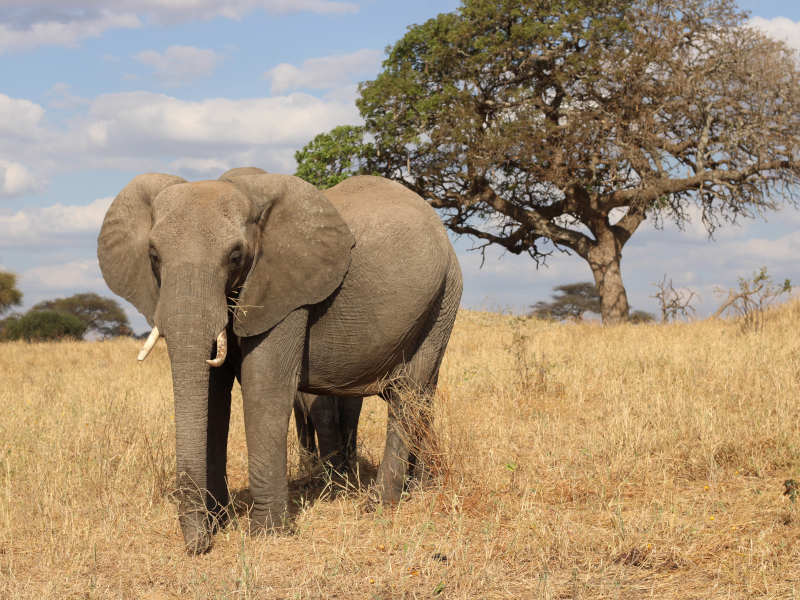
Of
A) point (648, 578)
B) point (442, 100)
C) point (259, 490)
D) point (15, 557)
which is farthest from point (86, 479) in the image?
point (442, 100)

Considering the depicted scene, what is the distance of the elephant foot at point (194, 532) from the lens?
18.3 ft

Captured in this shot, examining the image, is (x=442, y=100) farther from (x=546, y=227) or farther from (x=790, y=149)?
(x=790, y=149)

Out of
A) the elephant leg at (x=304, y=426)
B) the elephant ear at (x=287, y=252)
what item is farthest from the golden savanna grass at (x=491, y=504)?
the elephant ear at (x=287, y=252)

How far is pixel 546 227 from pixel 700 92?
557 centimetres

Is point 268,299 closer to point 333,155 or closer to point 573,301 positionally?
point 333,155

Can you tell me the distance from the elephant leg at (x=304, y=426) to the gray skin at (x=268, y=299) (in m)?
1.27

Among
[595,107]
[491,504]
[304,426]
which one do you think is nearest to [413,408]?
[491,504]

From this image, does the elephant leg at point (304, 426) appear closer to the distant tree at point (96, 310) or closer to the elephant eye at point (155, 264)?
the elephant eye at point (155, 264)

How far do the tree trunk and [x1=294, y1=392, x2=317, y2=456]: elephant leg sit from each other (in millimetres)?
16801

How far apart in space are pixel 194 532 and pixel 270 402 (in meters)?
0.99

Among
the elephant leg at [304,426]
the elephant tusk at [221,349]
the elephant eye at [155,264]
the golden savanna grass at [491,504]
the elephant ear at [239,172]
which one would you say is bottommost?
the golden savanna grass at [491,504]

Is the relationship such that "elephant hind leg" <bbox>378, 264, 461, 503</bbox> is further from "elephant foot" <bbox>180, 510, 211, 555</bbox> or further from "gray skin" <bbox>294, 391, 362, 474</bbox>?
"elephant foot" <bbox>180, 510, 211, 555</bbox>

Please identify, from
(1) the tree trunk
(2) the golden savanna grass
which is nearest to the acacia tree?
(1) the tree trunk

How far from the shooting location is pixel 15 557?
18.8 ft
